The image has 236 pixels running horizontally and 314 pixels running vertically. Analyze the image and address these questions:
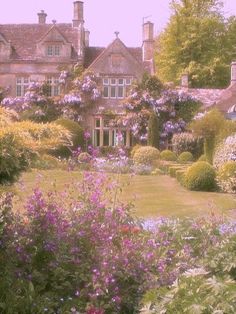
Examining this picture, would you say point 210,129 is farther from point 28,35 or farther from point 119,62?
point 28,35

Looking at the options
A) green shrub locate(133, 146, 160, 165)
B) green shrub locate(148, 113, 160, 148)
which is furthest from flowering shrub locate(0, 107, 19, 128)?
green shrub locate(148, 113, 160, 148)

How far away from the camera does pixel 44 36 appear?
120 feet

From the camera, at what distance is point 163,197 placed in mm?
15523

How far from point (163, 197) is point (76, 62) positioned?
72.4 feet

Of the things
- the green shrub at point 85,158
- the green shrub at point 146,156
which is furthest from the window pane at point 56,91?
the green shrub at point 85,158

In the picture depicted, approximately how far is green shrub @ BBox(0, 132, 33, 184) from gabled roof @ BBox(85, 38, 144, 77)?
99.0 feet

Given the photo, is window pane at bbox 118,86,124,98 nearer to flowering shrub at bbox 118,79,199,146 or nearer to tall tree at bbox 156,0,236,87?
flowering shrub at bbox 118,79,199,146

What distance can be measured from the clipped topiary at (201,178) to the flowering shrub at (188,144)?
1047cm

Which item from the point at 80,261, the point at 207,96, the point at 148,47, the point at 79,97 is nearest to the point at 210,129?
the point at 79,97

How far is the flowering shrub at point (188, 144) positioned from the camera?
95.3ft

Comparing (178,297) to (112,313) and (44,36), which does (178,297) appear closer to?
(112,313)

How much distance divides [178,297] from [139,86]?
29.9 metres

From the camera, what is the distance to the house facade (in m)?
35.0

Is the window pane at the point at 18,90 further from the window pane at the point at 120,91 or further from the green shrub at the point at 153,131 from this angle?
the green shrub at the point at 153,131
